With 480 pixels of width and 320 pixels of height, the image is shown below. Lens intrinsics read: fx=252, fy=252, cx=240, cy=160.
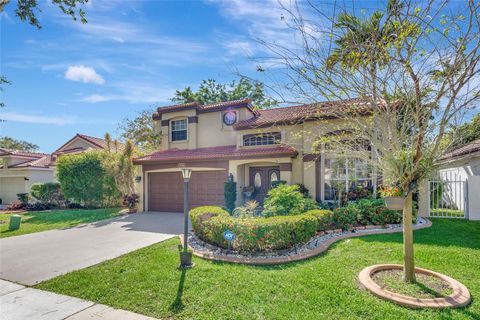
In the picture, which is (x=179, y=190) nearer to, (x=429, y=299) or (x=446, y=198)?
(x=429, y=299)

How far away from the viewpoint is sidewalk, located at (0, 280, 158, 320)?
4.32m

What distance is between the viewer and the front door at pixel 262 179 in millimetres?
15086

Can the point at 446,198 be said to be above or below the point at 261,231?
above

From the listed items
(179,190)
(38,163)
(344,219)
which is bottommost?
(344,219)

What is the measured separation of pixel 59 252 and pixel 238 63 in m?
8.04

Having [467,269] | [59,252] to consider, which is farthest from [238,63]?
[59,252]

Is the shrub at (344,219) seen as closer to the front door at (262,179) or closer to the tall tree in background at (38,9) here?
the front door at (262,179)

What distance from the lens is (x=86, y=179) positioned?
18359 millimetres

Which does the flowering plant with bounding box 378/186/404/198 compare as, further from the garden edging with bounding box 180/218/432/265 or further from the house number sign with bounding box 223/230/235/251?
the house number sign with bounding box 223/230/235/251

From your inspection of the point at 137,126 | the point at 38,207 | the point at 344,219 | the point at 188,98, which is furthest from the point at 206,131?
the point at 38,207

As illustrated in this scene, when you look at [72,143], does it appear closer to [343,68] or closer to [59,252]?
[59,252]

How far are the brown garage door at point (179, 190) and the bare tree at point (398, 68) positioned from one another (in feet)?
34.1

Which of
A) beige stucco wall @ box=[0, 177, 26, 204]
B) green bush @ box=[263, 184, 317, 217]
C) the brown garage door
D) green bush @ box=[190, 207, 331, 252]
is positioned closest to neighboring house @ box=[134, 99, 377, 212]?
the brown garage door

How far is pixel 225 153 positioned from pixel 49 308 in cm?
1115
